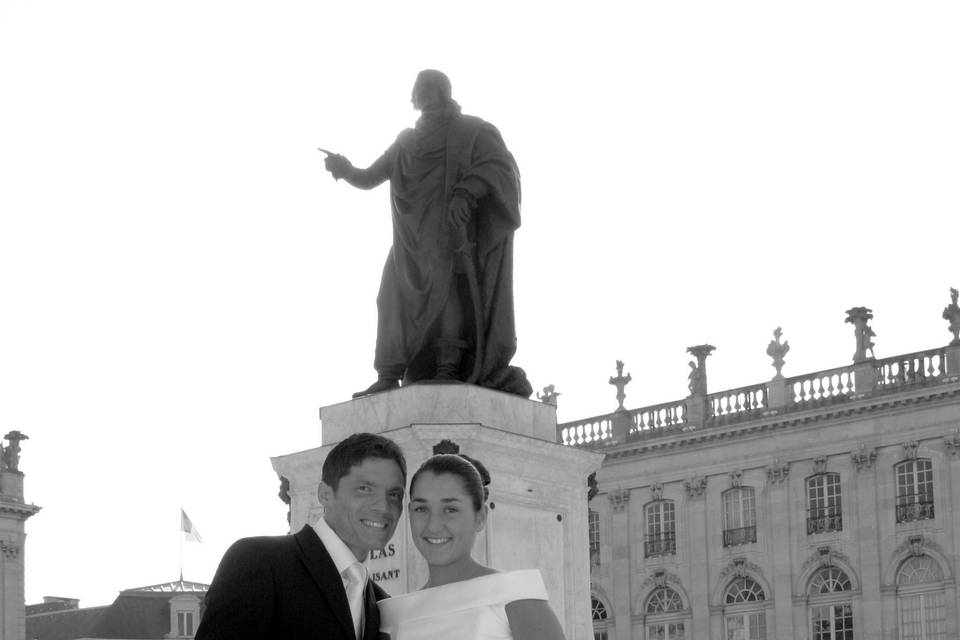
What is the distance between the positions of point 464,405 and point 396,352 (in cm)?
49

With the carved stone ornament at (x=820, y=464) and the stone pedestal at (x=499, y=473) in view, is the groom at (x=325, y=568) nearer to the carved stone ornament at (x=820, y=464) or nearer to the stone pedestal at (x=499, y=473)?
the stone pedestal at (x=499, y=473)

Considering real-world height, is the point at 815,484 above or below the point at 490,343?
above

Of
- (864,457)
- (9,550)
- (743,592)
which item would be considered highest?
(864,457)

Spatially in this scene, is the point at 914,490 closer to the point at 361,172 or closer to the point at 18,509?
the point at 18,509

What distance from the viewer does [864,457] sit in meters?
44.3

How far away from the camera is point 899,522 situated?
4331cm

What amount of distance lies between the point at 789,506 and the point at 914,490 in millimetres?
3394

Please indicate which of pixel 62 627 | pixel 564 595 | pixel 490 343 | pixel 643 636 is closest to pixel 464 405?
pixel 490 343

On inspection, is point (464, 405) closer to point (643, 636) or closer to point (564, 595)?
point (564, 595)

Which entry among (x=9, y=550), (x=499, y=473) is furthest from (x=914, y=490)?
A: (x=499, y=473)

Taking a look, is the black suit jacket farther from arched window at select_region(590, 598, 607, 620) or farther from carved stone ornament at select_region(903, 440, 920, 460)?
arched window at select_region(590, 598, 607, 620)

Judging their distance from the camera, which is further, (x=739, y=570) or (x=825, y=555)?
(x=739, y=570)

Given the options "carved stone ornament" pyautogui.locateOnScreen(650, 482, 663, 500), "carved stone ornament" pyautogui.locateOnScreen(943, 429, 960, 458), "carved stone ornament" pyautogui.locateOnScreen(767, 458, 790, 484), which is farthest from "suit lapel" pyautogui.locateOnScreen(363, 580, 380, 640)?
"carved stone ornament" pyautogui.locateOnScreen(650, 482, 663, 500)

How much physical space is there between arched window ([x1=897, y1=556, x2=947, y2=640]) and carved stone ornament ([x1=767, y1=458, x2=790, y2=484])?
3.99m
